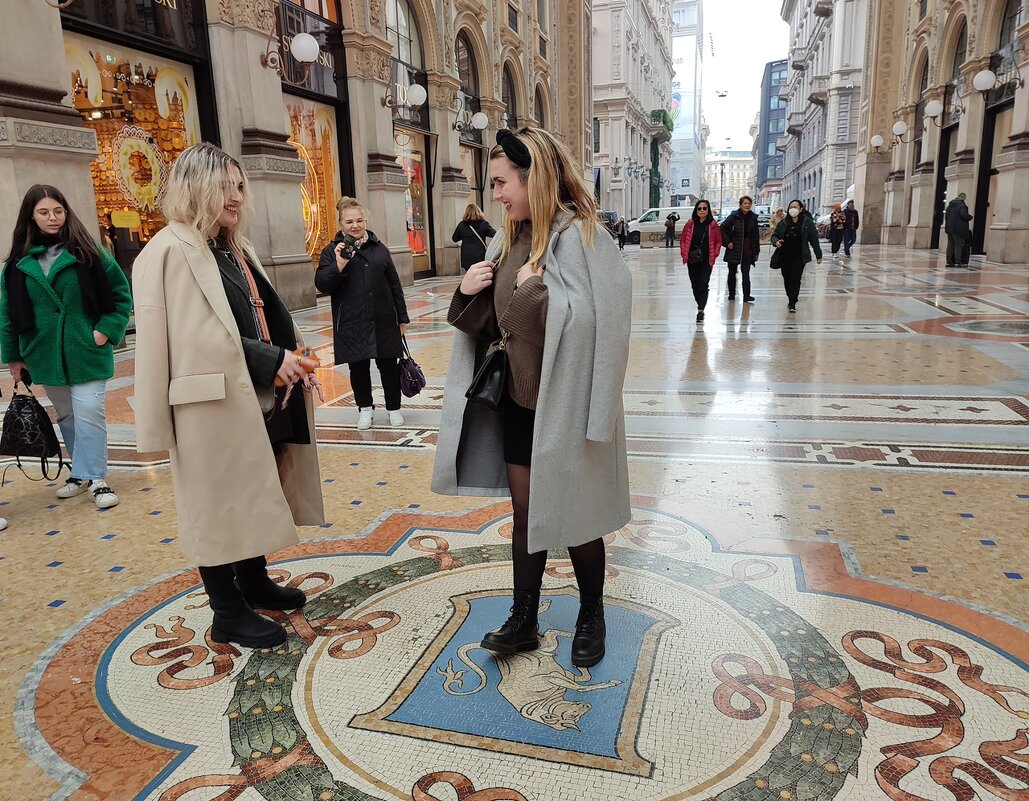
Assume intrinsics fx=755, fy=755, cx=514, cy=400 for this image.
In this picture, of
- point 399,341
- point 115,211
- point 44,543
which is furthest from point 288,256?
point 44,543

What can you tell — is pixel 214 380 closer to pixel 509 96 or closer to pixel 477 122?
pixel 477 122

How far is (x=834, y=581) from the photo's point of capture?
9.45ft

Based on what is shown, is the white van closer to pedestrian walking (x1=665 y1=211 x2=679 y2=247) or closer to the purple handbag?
pedestrian walking (x1=665 y1=211 x2=679 y2=247)

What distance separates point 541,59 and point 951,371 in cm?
2295

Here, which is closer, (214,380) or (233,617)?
(214,380)

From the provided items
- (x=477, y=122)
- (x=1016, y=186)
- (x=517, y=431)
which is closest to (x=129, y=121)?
(x=517, y=431)

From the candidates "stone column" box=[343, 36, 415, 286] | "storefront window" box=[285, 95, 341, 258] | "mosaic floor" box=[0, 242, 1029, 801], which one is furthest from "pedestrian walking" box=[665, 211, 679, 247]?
"mosaic floor" box=[0, 242, 1029, 801]

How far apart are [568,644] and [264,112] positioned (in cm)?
1029

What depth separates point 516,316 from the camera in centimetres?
209

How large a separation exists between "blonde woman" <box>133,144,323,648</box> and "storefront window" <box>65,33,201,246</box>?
7.09 metres

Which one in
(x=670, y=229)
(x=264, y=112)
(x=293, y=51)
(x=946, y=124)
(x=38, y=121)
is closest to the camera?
(x=38, y=121)

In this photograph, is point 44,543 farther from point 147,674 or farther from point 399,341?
point 399,341

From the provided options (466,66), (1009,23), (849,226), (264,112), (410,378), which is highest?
(1009,23)

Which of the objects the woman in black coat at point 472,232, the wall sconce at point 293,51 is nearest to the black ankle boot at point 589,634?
the woman in black coat at point 472,232
